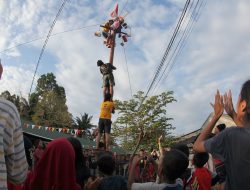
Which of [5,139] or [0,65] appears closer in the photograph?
[5,139]

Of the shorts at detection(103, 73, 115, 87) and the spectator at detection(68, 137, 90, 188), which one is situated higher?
the shorts at detection(103, 73, 115, 87)

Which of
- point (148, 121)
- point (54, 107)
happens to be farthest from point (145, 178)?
point (54, 107)

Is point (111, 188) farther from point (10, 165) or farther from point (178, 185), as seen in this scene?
point (10, 165)

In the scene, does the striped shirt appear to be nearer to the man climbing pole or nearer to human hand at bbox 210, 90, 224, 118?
human hand at bbox 210, 90, 224, 118

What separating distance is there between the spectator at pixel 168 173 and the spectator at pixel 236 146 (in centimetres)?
72

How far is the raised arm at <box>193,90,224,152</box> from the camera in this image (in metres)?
2.58

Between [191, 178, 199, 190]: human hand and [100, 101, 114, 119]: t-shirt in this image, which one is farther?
[100, 101, 114, 119]: t-shirt

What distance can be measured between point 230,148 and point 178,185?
99cm

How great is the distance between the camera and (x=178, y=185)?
3281mm

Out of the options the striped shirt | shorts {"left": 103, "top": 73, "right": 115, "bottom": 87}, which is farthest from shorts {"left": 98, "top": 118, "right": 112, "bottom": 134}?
the striped shirt

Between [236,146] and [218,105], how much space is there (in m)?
0.41

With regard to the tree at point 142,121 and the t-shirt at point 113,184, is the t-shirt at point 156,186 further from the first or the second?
the tree at point 142,121

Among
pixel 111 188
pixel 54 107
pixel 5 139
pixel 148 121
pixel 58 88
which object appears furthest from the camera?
pixel 58 88

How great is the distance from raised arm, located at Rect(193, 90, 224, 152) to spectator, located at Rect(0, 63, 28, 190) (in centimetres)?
126
